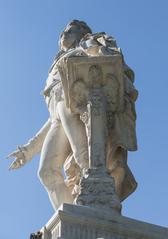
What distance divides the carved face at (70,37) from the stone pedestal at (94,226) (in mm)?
3956

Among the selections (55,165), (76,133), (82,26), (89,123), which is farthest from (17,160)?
(82,26)

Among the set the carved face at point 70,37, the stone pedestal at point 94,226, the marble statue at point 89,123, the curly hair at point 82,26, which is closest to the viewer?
the stone pedestal at point 94,226

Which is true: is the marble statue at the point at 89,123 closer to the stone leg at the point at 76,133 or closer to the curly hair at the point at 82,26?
the stone leg at the point at 76,133

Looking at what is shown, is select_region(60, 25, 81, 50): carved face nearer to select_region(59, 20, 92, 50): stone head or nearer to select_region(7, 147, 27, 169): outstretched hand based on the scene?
select_region(59, 20, 92, 50): stone head

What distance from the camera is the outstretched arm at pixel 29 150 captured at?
11914mm

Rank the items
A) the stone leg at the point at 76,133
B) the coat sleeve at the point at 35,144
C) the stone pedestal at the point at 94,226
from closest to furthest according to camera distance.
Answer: the stone pedestal at the point at 94,226 < the stone leg at the point at 76,133 < the coat sleeve at the point at 35,144

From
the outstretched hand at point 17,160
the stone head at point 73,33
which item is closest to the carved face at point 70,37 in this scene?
the stone head at point 73,33

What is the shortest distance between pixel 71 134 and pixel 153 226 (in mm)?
2178

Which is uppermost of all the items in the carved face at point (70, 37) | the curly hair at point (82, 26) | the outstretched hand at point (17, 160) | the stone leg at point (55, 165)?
the curly hair at point (82, 26)

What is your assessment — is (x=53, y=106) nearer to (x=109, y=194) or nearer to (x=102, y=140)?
(x=102, y=140)

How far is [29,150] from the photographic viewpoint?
39.4ft

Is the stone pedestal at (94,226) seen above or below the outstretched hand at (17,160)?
below

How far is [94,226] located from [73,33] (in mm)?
4496

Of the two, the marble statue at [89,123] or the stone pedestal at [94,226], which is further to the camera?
the marble statue at [89,123]
